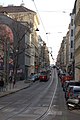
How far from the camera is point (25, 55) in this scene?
321ft

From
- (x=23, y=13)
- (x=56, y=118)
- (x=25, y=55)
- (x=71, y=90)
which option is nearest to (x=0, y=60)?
(x=25, y=55)

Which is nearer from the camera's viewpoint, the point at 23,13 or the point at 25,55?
the point at 25,55

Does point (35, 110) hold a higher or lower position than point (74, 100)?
lower

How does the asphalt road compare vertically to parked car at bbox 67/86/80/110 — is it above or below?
below

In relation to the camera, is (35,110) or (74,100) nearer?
(35,110)

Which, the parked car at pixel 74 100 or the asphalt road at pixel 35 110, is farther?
the parked car at pixel 74 100

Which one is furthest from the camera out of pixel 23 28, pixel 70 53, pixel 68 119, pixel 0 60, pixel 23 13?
pixel 70 53

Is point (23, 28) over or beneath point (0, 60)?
over

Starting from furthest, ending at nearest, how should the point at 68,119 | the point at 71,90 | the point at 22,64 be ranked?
the point at 22,64, the point at 71,90, the point at 68,119

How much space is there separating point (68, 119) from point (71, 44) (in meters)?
117

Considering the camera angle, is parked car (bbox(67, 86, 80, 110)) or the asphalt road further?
parked car (bbox(67, 86, 80, 110))

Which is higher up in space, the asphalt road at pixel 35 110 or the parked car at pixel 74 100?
the parked car at pixel 74 100

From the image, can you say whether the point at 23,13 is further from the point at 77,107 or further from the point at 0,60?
the point at 77,107

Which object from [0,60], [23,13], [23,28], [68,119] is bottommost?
[68,119]
